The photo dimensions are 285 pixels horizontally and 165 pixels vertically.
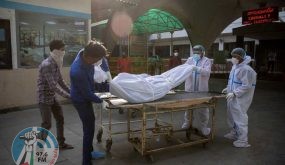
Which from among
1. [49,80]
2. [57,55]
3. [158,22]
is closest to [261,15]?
[158,22]

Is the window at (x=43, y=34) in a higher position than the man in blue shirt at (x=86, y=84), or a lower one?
higher

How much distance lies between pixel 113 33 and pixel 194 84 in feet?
17.0

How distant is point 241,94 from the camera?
4.62m

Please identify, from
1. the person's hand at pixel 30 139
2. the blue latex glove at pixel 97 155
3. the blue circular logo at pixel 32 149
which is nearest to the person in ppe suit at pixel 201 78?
the blue latex glove at pixel 97 155

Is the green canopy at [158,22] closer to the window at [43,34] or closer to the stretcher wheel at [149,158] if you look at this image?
the window at [43,34]

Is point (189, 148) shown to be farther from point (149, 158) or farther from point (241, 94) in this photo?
point (241, 94)

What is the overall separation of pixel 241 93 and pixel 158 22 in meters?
12.7

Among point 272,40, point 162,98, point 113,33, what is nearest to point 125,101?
point 162,98

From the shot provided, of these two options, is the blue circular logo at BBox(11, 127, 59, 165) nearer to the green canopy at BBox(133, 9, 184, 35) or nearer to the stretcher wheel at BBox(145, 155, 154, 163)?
the stretcher wheel at BBox(145, 155, 154, 163)

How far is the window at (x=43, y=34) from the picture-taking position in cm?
702

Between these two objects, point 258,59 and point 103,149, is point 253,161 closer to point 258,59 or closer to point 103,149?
point 103,149

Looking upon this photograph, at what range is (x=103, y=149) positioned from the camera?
175 inches

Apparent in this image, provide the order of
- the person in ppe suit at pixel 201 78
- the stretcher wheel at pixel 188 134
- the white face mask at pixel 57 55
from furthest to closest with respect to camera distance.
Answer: the person in ppe suit at pixel 201 78
the stretcher wheel at pixel 188 134
the white face mask at pixel 57 55

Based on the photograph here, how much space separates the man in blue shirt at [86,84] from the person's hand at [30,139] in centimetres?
63
